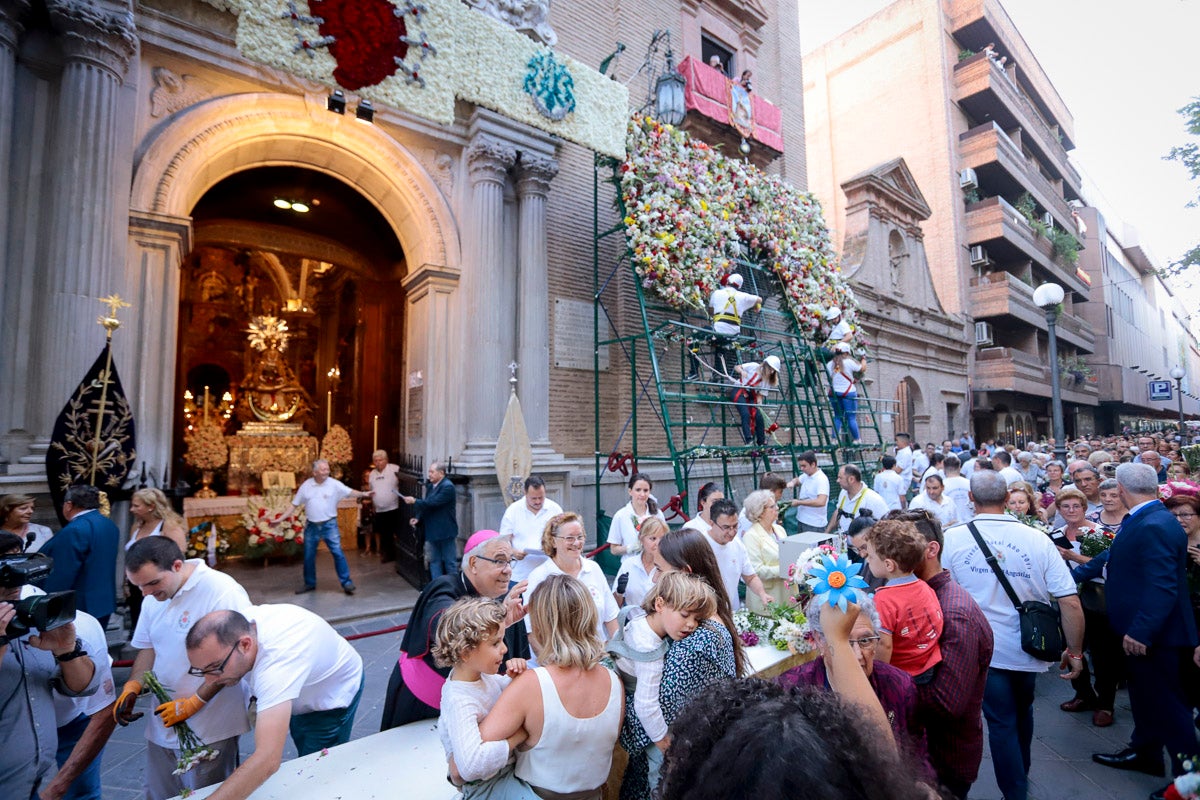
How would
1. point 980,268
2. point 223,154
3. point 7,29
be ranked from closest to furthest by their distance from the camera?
point 7,29
point 223,154
point 980,268

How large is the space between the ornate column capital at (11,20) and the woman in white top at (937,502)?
10471 millimetres

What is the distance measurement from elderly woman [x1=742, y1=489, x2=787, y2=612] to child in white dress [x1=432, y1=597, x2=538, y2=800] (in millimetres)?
3057

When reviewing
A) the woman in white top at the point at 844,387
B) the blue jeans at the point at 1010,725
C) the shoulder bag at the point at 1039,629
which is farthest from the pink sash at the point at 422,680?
the woman in white top at the point at 844,387

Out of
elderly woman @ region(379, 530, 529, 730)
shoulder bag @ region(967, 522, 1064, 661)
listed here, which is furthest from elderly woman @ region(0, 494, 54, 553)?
shoulder bag @ region(967, 522, 1064, 661)

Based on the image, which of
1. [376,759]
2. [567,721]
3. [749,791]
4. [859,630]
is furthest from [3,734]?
[859,630]

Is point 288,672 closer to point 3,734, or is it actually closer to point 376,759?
point 376,759

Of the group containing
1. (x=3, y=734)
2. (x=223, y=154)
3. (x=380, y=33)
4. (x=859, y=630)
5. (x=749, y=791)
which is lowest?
(x=3, y=734)

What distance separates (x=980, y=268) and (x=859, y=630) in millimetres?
28059

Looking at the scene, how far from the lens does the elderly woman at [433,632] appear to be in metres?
2.76

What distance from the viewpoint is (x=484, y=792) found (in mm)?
2086

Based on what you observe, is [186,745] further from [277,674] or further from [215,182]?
[215,182]

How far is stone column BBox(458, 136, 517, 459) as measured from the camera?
8.35m

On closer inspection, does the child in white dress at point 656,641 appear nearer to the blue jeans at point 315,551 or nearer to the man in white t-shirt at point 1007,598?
the man in white t-shirt at point 1007,598

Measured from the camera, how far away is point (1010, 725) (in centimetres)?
324
